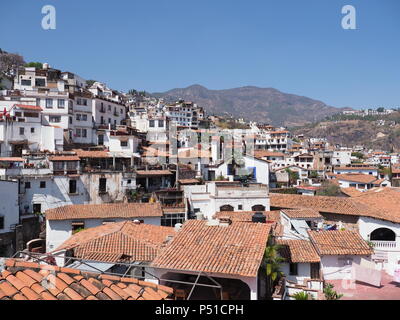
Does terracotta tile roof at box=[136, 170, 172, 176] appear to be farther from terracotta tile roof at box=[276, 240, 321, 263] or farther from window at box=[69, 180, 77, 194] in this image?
terracotta tile roof at box=[276, 240, 321, 263]

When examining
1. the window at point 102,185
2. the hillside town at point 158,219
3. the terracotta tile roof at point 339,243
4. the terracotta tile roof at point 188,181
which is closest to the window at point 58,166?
the hillside town at point 158,219

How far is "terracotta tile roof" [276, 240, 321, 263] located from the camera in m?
16.8

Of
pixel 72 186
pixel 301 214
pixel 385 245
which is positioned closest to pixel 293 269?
pixel 301 214

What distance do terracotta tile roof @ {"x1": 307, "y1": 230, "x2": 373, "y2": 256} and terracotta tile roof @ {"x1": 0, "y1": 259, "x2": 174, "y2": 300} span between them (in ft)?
43.7

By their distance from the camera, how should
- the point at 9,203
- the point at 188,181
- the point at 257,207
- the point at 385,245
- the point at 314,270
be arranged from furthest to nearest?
the point at 188,181 → the point at 257,207 → the point at 9,203 → the point at 385,245 → the point at 314,270

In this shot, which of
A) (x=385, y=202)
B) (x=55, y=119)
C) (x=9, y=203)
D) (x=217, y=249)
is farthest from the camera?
(x=55, y=119)

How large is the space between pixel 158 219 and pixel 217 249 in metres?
14.6

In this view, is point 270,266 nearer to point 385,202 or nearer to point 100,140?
point 385,202

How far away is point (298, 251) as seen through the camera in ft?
57.6

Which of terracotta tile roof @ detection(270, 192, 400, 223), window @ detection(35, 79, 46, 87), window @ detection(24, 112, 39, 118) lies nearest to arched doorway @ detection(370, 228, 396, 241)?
terracotta tile roof @ detection(270, 192, 400, 223)

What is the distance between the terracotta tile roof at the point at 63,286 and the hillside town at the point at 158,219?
0.02m
